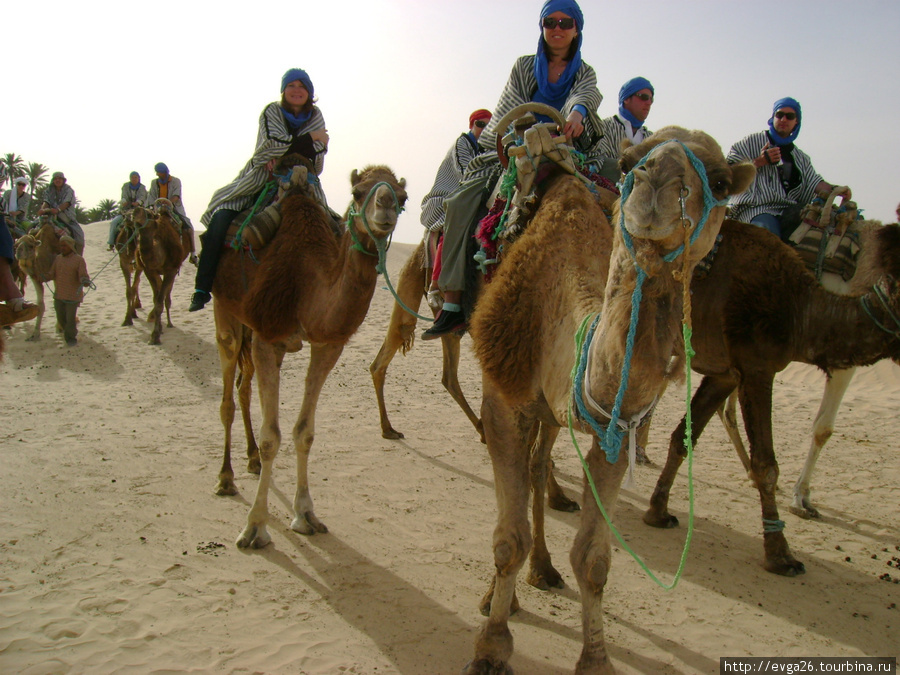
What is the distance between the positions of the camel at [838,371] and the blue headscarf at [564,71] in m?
2.54

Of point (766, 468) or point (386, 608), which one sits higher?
point (766, 468)

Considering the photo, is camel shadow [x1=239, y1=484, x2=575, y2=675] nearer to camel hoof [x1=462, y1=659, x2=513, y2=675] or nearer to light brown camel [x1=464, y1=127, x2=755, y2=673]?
camel hoof [x1=462, y1=659, x2=513, y2=675]

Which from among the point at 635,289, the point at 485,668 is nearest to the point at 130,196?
the point at 485,668

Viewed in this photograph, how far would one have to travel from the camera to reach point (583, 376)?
2.51m

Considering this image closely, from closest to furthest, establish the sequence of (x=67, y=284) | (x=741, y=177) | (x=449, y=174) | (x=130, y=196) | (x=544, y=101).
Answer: (x=741, y=177)
(x=544, y=101)
(x=449, y=174)
(x=67, y=284)
(x=130, y=196)

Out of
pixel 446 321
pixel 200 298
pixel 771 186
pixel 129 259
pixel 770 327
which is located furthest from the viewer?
pixel 129 259

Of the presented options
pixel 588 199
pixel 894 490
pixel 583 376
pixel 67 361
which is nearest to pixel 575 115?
pixel 588 199

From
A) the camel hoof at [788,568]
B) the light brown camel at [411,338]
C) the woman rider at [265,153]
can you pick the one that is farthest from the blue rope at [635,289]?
the light brown camel at [411,338]

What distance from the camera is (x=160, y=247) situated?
1358 cm

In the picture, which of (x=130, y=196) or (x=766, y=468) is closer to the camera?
(x=766, y=468)

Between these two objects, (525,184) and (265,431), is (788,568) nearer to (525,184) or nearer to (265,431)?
(525,184)

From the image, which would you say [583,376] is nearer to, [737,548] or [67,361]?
[737,548]

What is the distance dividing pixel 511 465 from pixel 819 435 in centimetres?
397

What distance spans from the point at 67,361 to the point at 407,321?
7.19 m
